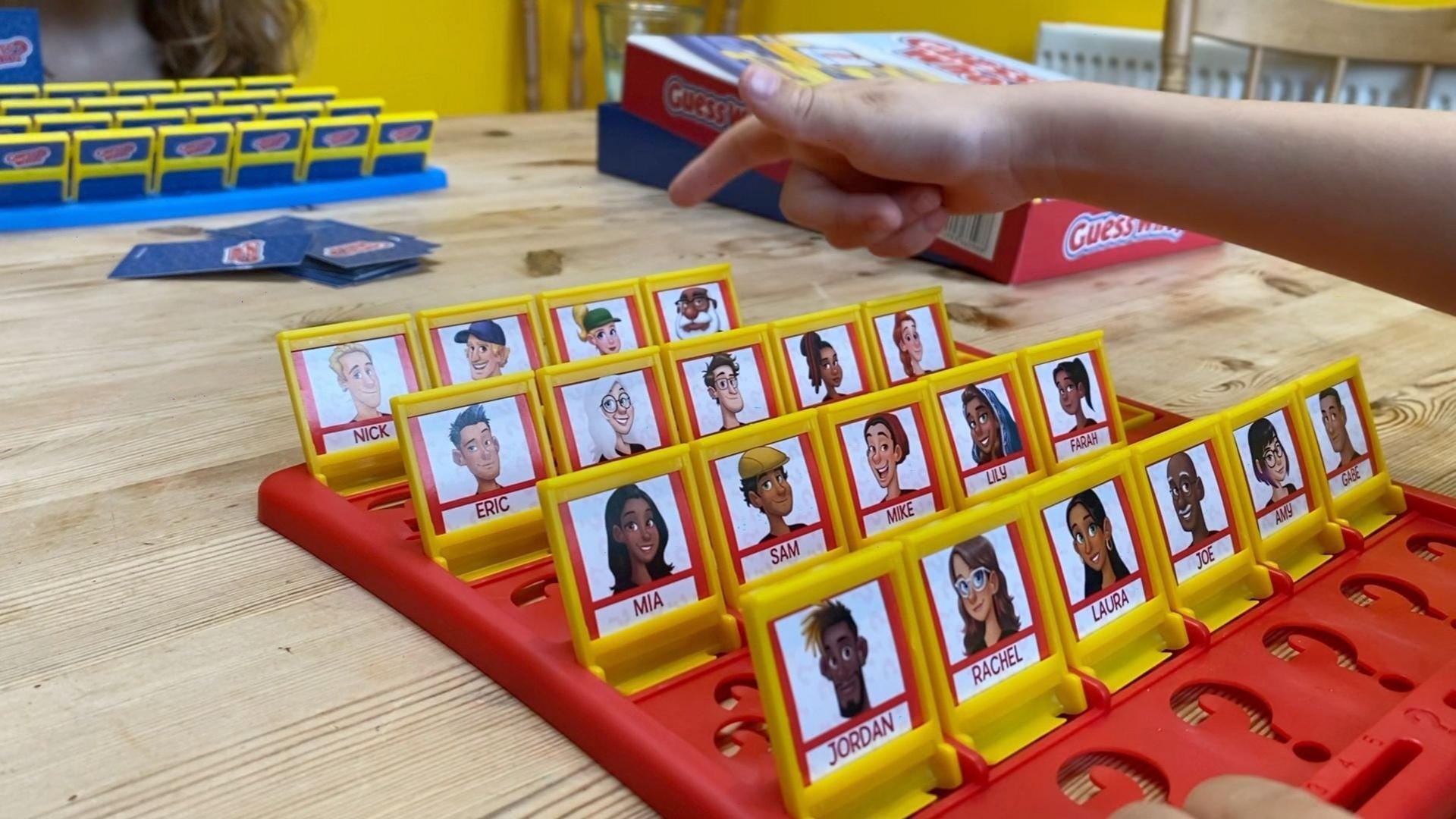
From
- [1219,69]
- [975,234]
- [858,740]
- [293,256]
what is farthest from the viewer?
[1219,69]

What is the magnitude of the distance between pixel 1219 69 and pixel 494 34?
170 centimetres

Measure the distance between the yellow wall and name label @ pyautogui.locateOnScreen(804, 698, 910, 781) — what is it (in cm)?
225

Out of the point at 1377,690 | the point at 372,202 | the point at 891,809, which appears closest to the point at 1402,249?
the point at 1377,690

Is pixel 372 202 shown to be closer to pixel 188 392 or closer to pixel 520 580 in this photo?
pixel 188 392

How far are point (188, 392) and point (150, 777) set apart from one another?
1.37 feet

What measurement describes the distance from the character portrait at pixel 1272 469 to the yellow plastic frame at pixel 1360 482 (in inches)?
0.7

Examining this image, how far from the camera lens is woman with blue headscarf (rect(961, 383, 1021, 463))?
61cm

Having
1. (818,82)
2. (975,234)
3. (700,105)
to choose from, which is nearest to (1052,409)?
(975,234)

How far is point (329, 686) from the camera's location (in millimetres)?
473

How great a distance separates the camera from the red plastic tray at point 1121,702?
1.35 feet

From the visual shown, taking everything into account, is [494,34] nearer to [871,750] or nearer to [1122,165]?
[1122,165]

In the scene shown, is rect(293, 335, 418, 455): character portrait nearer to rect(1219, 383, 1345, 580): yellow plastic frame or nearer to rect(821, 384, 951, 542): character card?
rect(821, 384, 951, 542): character card

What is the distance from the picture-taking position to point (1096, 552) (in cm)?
49

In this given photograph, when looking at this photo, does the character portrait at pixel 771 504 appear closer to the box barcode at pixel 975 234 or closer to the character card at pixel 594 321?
the character card at pixel 594 321
